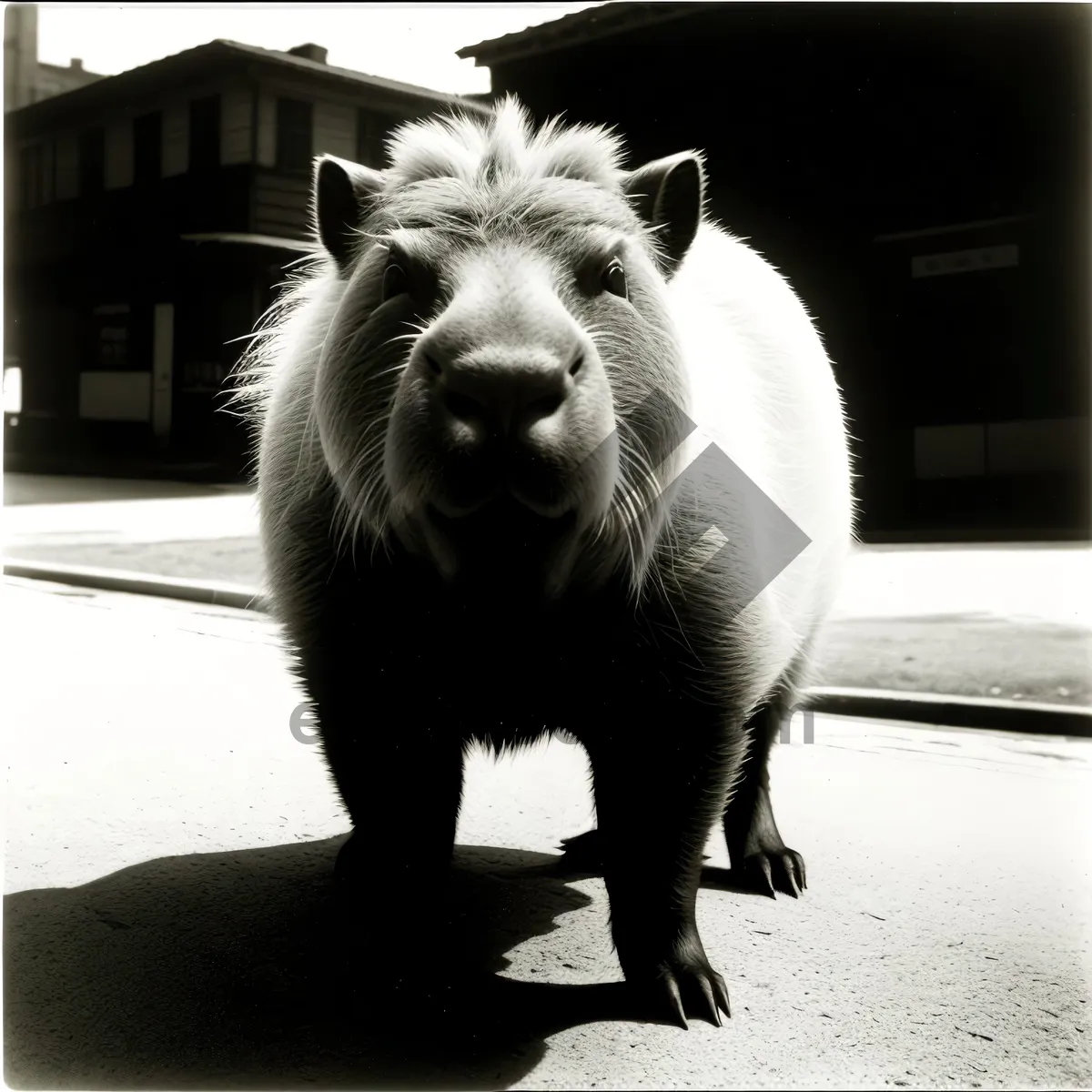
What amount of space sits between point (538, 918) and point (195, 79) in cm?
506

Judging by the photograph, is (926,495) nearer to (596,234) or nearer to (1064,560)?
(1064,560)

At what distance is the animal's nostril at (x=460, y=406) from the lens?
1.88m

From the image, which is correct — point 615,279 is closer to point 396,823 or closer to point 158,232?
point 396,823

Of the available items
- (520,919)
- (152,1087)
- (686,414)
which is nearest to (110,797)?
(520,919)

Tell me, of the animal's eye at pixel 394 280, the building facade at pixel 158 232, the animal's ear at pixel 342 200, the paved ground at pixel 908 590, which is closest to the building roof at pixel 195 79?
the building facade at pixel 158 232

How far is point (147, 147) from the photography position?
7531mm

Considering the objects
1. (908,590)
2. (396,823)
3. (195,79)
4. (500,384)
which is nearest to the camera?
(500,384)

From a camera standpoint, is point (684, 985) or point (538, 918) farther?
point (538, 918)

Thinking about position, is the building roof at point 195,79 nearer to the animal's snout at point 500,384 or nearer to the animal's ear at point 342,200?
the animal's ear at point 342,200

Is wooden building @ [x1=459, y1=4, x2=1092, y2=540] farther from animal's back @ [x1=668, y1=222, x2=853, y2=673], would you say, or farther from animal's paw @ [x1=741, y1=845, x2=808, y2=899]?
animal's paw @ [x1=741, y1=845, x2=808, y2=899]

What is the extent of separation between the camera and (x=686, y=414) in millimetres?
2244

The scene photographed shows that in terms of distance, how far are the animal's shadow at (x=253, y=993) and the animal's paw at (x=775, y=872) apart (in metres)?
0.46

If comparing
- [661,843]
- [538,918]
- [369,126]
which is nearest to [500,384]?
[661,843]

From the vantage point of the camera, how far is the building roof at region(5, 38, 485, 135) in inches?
130
